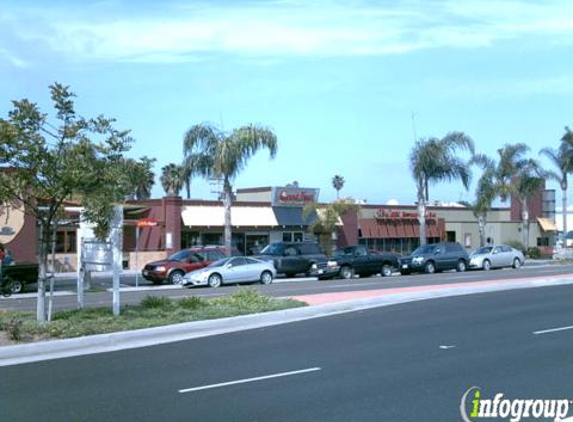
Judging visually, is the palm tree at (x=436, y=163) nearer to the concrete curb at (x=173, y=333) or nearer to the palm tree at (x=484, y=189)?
the palm tree at (x=484, y=189)

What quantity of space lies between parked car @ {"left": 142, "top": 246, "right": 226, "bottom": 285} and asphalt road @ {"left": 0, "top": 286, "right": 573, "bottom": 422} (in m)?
17.8

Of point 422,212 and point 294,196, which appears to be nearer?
point 422,212

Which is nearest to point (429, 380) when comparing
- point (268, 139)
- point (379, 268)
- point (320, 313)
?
point (320, 313)

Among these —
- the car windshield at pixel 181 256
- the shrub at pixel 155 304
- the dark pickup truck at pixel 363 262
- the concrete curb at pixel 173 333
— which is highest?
the car windshield at pixel 181 256

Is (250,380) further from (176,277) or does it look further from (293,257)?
(293,257)

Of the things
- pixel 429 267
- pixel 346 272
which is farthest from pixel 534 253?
pixel 346 272

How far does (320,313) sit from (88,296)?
10905 millimetres

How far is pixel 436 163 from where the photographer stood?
45219 mm

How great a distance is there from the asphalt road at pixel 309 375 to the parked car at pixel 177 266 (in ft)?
58.3

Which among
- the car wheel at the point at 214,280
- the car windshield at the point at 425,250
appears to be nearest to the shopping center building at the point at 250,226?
the car wheel at the point at 214,280

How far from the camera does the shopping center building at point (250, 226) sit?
41.3m

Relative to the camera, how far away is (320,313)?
17.0 meters

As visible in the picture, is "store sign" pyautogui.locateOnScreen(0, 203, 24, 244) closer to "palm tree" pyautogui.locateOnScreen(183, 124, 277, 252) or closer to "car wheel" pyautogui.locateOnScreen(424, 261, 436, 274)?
"palm tree" pyautogui.locateOnScreen(183, 124, 277, 252)

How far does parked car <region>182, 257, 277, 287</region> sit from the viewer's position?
29172 millimetres
